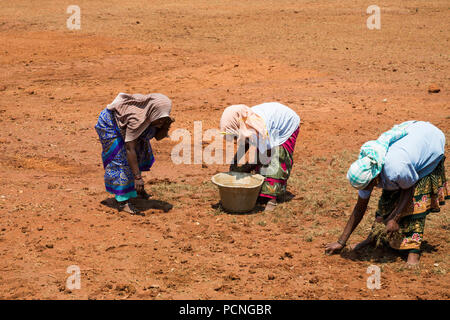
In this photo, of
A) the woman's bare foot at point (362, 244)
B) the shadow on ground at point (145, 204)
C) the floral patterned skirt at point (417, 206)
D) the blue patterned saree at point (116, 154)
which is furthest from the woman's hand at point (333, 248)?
the blue patterned saree at point (116, 154)

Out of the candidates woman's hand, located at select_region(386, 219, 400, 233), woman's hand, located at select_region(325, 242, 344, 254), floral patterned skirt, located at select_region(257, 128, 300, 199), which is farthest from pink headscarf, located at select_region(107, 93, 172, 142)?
woman's hand, located at select_region(386, 219, 400, 233)

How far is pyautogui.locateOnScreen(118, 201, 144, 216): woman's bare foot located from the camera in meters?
6.05

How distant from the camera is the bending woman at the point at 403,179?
436cm

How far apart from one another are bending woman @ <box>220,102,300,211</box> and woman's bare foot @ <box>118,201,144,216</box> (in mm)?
1171

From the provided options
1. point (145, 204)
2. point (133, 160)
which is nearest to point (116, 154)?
point (133, 160)

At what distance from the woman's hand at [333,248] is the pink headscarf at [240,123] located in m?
1.39

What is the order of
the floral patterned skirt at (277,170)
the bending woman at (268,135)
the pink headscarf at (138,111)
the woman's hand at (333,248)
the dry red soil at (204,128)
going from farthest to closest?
the floral patterned skirt at (277,170) < the bending woman at (268,135) < the pink headscarf at (138,111) < the woman's hand at (333,248) < the dry red soil at (204,128)

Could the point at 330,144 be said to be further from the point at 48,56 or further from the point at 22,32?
the point at 22,32

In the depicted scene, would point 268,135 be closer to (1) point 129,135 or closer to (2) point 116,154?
(1) point 129,135

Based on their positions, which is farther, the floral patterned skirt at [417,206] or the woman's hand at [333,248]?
the woman's hand at [333,248]

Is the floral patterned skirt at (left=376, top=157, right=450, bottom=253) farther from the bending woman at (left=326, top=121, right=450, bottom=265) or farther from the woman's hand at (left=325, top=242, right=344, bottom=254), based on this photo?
the woman's hand at (left=325, top=242, right=344, bottom=254)

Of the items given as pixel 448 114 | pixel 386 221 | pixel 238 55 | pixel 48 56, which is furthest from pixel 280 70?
pixel 386 221

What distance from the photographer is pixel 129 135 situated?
5730 mm

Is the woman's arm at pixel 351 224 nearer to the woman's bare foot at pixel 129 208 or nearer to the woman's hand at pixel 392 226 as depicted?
the woman's hand at pixel 392 226
